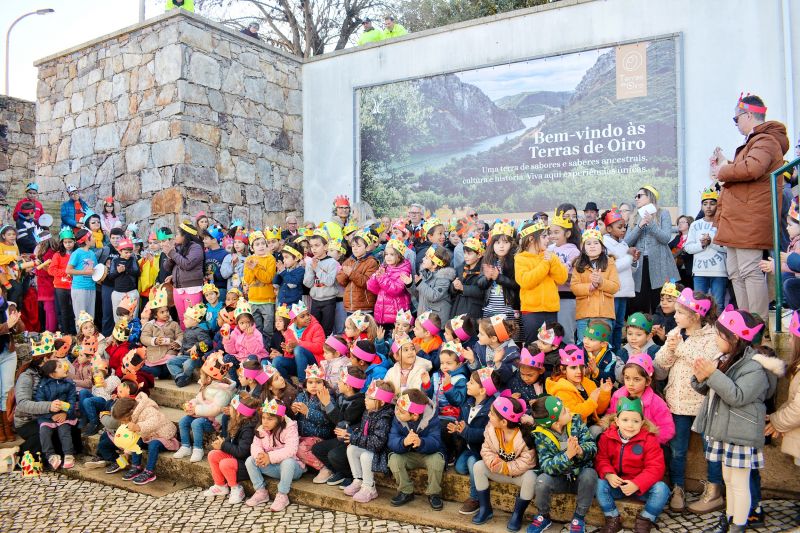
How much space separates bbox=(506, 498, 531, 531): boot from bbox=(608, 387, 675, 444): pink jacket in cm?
95

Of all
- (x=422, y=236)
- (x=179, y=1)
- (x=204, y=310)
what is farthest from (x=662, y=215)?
(x=179, y=1)

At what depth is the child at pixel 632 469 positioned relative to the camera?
3920 mm

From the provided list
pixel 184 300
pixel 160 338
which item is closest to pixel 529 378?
pixel 160 338

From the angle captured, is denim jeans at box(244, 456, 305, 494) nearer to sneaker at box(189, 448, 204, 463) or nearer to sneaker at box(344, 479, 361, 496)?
sneaker at box(344, 479, 361, 496)

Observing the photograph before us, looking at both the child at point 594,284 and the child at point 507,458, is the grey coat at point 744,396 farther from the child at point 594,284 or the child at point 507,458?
the child at point 594,284

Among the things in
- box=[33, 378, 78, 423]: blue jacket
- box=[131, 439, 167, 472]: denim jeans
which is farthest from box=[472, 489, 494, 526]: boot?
box=[33, 378, 78, 423]: blue jacket

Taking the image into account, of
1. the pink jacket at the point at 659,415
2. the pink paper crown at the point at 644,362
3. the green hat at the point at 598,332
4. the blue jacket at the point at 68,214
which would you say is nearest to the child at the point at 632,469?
the pink jacket at the point at 659,415

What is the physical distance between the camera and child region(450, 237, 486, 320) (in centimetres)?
600

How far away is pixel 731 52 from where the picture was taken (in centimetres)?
823

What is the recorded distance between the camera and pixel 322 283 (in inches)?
280

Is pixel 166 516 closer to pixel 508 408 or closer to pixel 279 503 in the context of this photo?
pixel 279 503

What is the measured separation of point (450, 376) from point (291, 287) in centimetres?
274

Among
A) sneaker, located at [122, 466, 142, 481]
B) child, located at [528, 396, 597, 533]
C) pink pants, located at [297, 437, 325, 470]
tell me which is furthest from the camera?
sneaker, located at [122, 466, 142, 481]

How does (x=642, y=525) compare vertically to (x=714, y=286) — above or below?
below
